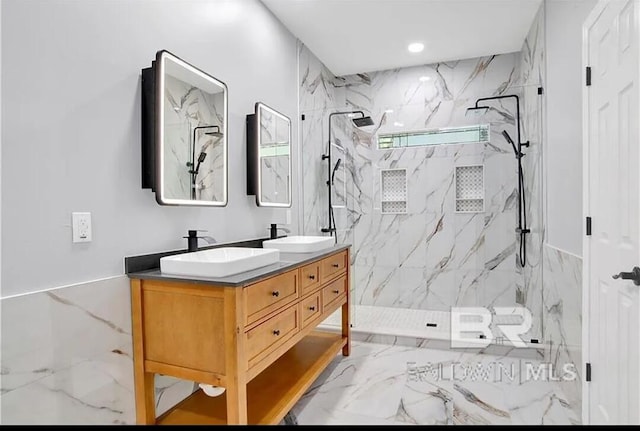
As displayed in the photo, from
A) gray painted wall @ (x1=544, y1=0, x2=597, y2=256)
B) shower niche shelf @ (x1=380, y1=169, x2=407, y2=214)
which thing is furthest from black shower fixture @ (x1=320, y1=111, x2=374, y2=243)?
gray painted wall @ (x1=544, y1=0, x2=597, y2=256)

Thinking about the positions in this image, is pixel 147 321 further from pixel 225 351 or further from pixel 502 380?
pixel 502 380

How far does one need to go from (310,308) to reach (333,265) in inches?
20.1

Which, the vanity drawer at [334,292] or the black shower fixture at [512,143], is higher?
the black shower fixture at [512,143]

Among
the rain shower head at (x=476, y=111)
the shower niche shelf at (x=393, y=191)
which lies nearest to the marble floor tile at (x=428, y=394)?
the shower niche shelf at (x=393, y=191)

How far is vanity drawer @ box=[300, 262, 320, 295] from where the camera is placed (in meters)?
2.07

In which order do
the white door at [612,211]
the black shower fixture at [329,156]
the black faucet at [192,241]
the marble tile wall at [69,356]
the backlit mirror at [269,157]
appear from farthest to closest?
1. the black shower fixture at [329,156]
2. the backlit mirror at [269,157]
3. the black faucet at [192,241]
4. the white door at [612,211]
5. the marble tile wall at [69,356]

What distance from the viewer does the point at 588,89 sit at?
1807mm

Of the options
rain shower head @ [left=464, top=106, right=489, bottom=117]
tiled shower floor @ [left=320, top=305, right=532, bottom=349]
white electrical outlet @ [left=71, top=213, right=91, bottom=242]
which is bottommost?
tiled shower floor @ [left=320, top=305, right=532, bottom=349]

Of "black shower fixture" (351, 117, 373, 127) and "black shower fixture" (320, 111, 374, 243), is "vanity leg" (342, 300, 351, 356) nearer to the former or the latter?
"black shower fixture" (320, 111, 374, 243)

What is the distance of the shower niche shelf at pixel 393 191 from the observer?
382 cm

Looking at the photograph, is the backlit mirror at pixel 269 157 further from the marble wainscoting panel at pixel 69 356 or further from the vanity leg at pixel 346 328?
the marble wainscoting panel at pixel 69 356

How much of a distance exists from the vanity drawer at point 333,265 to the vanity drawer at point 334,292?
7cm

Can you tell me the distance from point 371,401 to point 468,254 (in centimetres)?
202

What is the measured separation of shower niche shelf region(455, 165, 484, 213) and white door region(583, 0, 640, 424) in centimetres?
177
